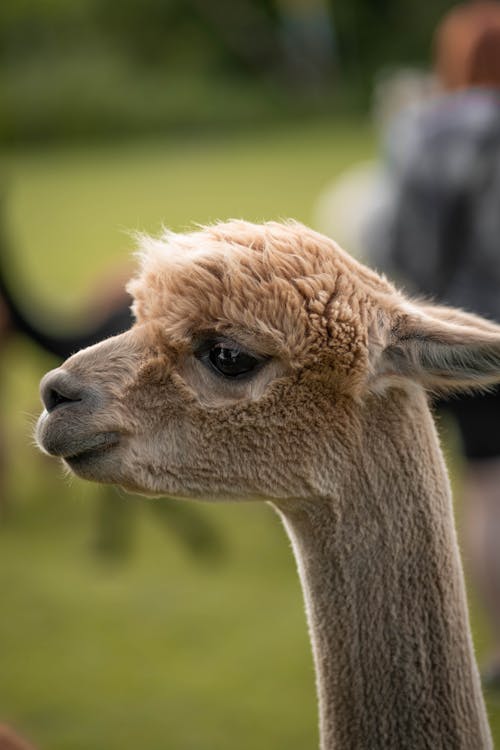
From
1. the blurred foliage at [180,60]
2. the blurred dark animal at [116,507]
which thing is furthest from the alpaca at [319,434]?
the blurred foliage at [180,60]

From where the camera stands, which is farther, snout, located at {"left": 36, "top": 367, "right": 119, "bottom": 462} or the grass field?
the grass field

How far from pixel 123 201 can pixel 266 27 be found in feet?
32.8

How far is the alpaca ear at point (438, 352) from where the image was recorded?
1985mm

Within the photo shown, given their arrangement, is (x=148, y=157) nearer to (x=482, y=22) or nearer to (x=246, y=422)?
(x=482, y=22)

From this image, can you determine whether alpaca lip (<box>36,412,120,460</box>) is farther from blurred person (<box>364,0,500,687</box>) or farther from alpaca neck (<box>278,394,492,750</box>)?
blurred person (<box>364,0,500,687</box>)

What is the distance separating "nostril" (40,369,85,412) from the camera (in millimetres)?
2094

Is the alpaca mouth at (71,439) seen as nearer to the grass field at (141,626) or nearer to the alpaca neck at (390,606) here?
the alpaca neck at (390,606)

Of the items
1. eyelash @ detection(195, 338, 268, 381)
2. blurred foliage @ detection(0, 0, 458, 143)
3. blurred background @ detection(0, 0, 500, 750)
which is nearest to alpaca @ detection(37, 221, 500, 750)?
eyelash @ detection(195, 338, 268, 381)

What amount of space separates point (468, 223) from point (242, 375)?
177cm

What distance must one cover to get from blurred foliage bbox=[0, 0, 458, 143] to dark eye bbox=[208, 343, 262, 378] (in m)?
19.1

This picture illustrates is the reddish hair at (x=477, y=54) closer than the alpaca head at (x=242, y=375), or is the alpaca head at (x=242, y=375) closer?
the alpaca head at (x=242, y=375)

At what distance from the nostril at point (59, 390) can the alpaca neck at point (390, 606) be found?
47 centimetres

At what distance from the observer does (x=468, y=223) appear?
3668 mm

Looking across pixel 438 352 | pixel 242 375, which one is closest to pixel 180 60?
pixel 242 375
